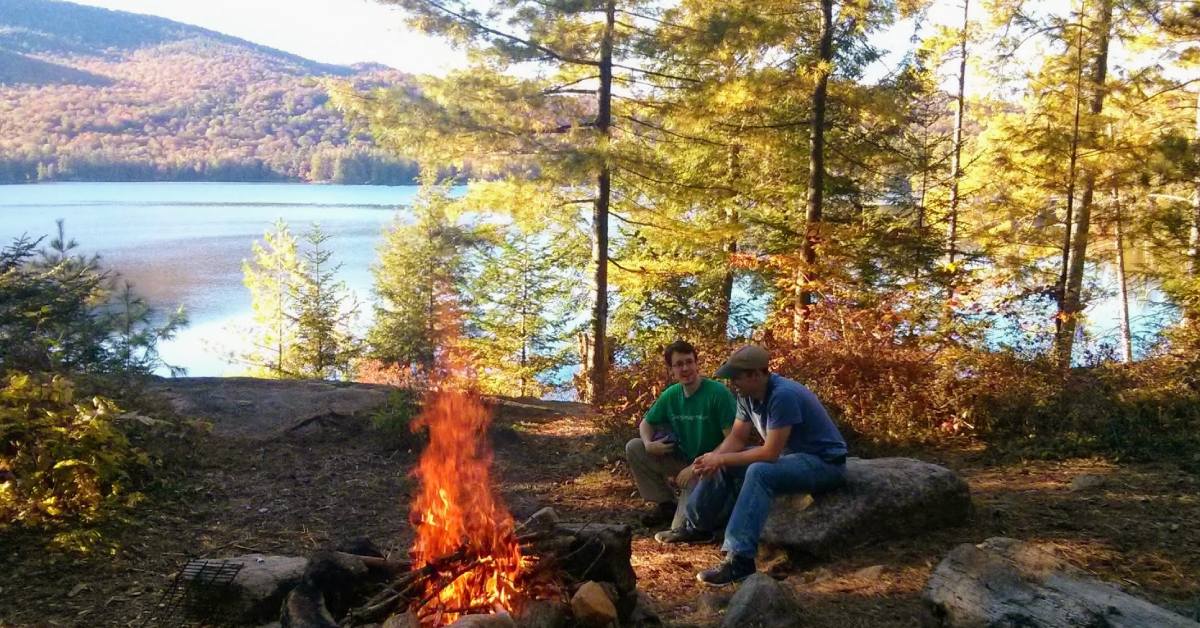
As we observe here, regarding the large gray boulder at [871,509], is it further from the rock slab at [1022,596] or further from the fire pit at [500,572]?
the fire pit at [500,572]

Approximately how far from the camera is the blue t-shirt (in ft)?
13.6

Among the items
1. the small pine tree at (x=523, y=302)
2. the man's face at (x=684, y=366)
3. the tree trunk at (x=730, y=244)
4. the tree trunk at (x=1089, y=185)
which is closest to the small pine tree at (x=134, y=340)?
the man's face at (x=684, y=366)

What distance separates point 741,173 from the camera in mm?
13523

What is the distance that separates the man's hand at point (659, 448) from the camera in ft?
16.4

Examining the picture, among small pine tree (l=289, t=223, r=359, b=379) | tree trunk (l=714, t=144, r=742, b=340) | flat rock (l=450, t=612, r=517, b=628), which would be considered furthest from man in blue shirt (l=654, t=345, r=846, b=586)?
small pine tree (l=289, t=223, r=359, b=379)

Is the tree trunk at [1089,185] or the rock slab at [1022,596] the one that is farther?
the tree trunk at [1089,185]

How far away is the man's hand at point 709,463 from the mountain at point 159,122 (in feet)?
132

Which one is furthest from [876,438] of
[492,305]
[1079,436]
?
[492,305]

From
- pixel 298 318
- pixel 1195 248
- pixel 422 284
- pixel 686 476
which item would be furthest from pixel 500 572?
pixel 298 318

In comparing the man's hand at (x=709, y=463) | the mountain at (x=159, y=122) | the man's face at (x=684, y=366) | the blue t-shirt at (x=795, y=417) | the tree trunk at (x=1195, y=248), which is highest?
the mountain at (x=159, y=122)

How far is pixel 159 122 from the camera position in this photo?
78.2 meters

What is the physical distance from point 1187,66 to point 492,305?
16182mm

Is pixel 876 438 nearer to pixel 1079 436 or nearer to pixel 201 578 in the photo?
pixel 1079 436

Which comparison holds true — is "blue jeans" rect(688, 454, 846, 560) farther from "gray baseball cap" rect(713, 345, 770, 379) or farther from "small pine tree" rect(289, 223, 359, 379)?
"small pine tree" rect(289, 223, 359, 379)
